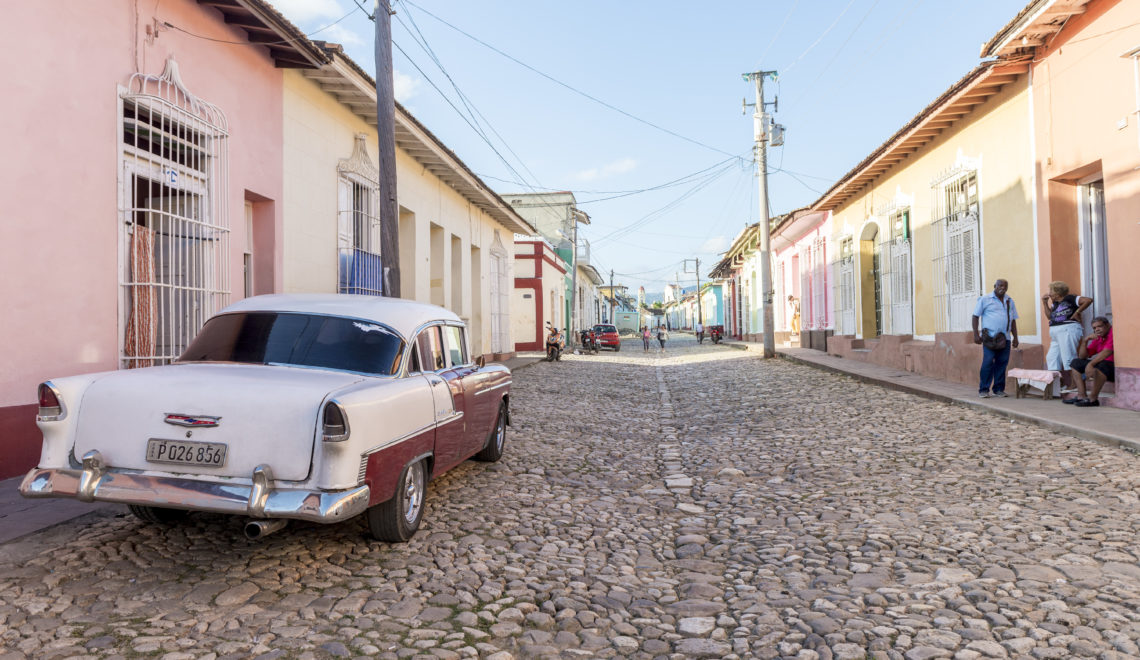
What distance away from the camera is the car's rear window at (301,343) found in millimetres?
4207

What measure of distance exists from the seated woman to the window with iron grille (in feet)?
10.5

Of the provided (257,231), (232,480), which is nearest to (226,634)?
(232,480)

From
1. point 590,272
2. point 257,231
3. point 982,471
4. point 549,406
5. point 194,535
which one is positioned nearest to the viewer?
point 194,535

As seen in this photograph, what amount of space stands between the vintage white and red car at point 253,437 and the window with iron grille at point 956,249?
10380mm

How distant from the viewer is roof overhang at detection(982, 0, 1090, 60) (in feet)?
27.3

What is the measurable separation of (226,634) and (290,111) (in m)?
7.99

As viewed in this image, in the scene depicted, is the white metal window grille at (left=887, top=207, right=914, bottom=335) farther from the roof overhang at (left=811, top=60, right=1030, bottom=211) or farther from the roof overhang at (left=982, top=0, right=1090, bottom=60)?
the roof overhang at (left=982, top=0, right=1090, bottom=60)

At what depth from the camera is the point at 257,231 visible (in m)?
9.05

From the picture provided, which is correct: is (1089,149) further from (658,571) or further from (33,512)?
(33,512)

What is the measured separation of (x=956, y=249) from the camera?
40.6 ft

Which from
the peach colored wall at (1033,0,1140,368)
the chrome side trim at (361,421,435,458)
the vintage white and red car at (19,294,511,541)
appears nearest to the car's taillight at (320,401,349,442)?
the vintage white and red car at (19,294,511,541)

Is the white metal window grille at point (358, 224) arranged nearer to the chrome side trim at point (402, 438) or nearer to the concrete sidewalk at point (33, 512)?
the concrete sidewalk at point (33, 512)

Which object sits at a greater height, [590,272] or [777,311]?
[590,272]

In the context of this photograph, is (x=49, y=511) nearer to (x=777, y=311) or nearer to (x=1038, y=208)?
(x=1038, y=208)
